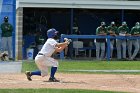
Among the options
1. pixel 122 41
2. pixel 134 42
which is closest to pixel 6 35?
pixel 122 41

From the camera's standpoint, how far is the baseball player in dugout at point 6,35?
2412cm

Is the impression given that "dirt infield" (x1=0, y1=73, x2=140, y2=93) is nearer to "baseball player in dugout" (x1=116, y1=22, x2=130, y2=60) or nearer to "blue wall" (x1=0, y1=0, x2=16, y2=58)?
"baseball player in dugout" (x1=116, y1=22, x2=130, y2=60)

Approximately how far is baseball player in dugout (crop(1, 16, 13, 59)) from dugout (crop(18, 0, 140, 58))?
2311 mm

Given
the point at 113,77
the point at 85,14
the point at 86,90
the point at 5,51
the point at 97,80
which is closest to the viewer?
the point at 86,90

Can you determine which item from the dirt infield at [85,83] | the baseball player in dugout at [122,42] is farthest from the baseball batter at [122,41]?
the dirt infield at [85,83]

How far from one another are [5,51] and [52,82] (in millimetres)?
10881

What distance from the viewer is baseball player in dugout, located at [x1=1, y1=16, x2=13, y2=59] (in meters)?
24.1

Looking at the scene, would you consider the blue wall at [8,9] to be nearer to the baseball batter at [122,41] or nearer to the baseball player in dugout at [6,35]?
the baseball player in dugout at [6,35]

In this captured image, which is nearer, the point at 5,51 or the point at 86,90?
the point at 86,90

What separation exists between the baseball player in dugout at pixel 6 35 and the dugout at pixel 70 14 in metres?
2.31

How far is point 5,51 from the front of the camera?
2452cm

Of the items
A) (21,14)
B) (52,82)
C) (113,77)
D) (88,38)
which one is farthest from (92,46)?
(52,82)

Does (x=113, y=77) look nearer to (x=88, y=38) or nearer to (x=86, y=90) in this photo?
(x=86, y=90)

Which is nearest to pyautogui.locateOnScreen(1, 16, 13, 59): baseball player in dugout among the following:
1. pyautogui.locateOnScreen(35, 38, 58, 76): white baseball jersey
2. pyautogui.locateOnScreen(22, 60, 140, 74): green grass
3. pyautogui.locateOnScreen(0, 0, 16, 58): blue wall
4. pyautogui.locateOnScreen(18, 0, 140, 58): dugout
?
pyautogui.locateOnScreen(0, 0, 16, 58): blue wall
